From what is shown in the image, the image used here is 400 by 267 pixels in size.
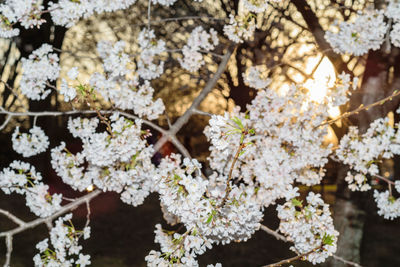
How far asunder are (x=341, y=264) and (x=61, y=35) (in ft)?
33.5

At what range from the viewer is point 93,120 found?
5738mm

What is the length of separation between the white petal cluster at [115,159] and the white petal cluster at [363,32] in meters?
2.95

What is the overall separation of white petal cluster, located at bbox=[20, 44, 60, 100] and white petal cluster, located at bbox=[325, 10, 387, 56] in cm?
388

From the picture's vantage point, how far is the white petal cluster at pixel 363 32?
5.33 metres

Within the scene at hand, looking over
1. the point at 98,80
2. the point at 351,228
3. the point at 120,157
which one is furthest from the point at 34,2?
the point at 351,228

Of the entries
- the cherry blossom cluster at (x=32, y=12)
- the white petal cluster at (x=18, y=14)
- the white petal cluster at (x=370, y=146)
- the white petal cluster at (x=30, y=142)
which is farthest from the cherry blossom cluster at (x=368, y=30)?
the white petal cluster at (x=30, y=142)

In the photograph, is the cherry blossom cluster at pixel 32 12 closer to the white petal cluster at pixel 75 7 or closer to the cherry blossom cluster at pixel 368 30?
the white petal cluster at pixel 75 7

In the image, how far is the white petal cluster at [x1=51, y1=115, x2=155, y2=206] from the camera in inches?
177

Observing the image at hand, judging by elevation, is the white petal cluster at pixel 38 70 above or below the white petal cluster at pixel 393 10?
above

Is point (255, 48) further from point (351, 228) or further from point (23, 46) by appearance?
point (23, 46)

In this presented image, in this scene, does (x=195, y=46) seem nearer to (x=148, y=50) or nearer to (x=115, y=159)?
(x=148, y=50)

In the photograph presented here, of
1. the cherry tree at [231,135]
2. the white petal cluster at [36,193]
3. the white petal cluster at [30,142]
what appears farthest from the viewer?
the white petal cluster at [30,142]

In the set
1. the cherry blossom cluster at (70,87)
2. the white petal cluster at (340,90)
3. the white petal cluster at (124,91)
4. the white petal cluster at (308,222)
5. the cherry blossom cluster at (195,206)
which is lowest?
the cherry blossom cluster at (195,206)

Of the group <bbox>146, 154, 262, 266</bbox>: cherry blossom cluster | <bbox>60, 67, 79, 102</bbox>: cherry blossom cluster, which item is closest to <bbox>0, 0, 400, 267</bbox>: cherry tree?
<bbox>60, 67, 79, 102</bbox>: cherry blossom cluster
